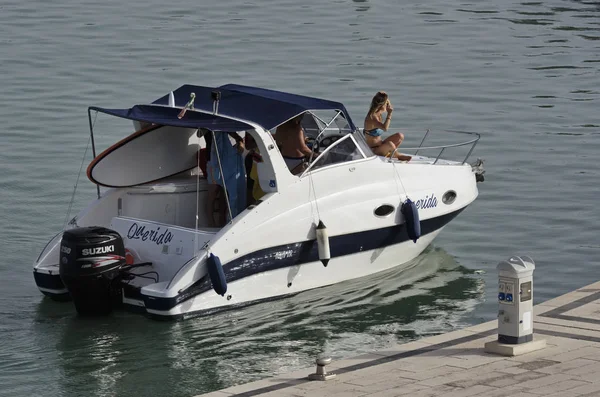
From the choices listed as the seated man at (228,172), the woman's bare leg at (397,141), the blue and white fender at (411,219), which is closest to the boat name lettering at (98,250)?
the seated man at (228,172)

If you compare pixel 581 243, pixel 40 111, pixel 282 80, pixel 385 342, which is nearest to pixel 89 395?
pixel 385 342

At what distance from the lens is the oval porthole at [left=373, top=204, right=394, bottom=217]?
16.5 meters

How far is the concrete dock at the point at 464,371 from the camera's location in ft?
38.2

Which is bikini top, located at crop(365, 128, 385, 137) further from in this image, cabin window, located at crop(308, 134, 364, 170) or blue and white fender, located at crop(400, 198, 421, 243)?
blue and white fender, located at crop(400, 198, 421, 243)

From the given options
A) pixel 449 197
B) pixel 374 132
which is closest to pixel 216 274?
pixel 374 132

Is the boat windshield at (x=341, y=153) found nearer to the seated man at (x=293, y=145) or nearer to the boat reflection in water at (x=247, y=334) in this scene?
the seated man at (x=293, y=145)

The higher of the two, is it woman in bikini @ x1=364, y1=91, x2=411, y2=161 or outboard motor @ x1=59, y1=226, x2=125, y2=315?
woman in bikini @ x1=364, y1=91, x2=411, y2=161

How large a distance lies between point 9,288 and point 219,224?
2.77 meters

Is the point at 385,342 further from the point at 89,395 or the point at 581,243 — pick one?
the point at 581,243

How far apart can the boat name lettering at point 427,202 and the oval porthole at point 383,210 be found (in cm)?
51

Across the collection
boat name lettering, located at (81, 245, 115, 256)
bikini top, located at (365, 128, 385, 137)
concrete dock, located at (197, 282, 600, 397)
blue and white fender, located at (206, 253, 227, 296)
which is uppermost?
bikini top, located at (365, 128, 385, 137)

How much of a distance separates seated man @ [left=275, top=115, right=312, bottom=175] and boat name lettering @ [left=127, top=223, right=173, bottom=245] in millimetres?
1830

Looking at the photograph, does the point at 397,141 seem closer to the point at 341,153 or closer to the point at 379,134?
the point at 379,134

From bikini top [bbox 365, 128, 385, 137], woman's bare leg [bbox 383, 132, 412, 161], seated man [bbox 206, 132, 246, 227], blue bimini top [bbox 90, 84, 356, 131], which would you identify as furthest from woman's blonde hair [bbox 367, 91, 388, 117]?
seated man [bbox 206, 132, 246, 227]
